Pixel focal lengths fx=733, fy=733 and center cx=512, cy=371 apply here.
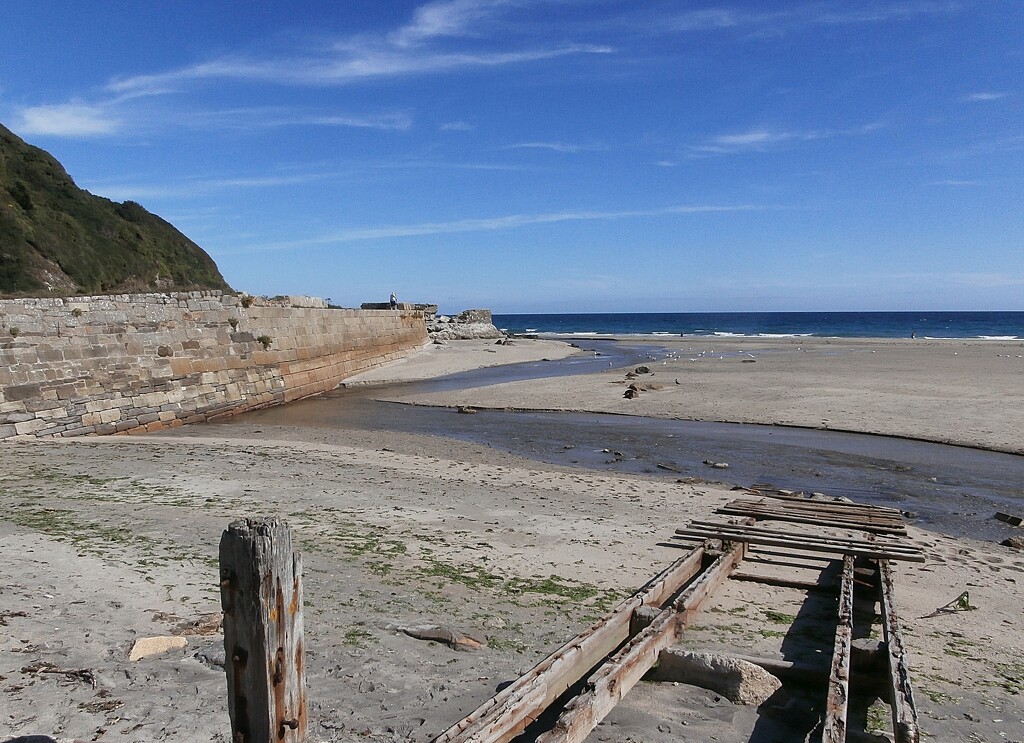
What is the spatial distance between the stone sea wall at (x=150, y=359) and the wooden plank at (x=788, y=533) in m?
11.9

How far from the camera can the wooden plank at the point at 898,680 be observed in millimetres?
3557

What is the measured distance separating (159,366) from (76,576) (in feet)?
39.7

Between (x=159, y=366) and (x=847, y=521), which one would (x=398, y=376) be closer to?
(x=159, y=366)

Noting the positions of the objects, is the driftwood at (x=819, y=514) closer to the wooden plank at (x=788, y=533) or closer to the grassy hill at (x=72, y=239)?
the wooden plank at (x=788, y=533)

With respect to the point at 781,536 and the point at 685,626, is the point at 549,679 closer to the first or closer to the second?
the point at 685,626

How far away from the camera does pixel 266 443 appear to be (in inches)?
531

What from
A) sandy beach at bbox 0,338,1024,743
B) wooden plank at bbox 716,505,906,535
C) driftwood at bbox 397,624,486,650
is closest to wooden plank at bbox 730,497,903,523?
wooden plank at bbox 716,505,906,535

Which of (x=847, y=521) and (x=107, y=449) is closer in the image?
(x=847, y=521)

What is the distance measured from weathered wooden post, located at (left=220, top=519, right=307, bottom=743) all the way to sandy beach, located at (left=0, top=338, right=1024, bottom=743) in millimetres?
969

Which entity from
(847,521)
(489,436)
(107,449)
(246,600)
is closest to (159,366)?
(107,449)

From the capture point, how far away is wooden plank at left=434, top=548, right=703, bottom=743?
11.1 ft

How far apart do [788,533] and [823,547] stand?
0.49 metres

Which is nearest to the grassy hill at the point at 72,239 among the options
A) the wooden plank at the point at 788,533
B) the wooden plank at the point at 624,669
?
the wooden plank at the point at 788,533

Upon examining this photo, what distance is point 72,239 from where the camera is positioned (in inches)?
1335
